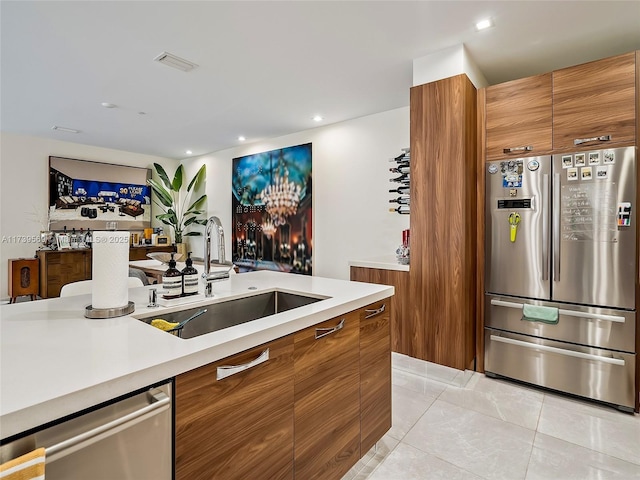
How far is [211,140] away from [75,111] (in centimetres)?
191

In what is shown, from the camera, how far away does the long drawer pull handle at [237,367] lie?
0.97 metres

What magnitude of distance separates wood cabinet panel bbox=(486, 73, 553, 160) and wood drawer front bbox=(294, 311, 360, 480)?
207 cm

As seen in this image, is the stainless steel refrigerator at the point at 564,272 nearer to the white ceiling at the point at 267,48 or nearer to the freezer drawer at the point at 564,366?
the freezer drawer at the point at 564,366

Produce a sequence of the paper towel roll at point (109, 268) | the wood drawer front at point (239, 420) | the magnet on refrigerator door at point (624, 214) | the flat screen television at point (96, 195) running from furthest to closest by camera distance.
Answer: the flat screen television at point (96, 195), the magnet on refrigerator door at point (624, 214), the paper towel roll at point (109, 268), the wood drawer front at point (239, 420)

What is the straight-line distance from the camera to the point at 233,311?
1.67 meters

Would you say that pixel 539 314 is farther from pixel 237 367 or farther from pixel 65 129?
pixel 65 129

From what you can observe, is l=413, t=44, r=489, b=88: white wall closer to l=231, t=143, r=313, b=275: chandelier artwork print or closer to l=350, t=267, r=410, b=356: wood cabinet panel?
l=350, t=267, r=410, b=356: wood cabinet panel

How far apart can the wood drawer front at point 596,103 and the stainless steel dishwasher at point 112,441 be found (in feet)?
9.68

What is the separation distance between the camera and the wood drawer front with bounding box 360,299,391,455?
1.62 meters

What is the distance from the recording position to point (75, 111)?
414 cm

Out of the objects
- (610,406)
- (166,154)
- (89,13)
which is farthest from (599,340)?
(166,154)

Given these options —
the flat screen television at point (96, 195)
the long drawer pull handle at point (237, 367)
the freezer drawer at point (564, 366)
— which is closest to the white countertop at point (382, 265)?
the freezer drawer at point (564, 366)

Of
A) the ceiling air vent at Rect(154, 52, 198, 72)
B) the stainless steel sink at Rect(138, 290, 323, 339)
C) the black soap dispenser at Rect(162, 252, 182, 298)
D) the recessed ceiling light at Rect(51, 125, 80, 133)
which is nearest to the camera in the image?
the stainless steel sink at Rect(138, 290, 323, 339)

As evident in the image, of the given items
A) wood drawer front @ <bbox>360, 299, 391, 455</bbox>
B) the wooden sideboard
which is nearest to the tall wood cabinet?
wood drawer front @ <bbox>360, 299, 391, 455</bbox>
